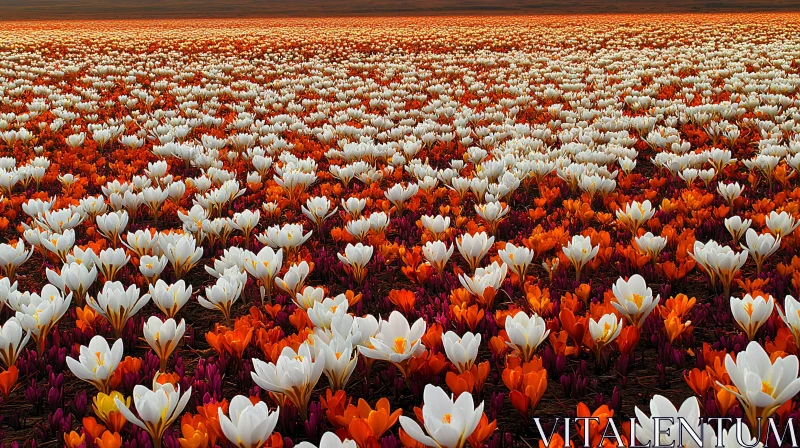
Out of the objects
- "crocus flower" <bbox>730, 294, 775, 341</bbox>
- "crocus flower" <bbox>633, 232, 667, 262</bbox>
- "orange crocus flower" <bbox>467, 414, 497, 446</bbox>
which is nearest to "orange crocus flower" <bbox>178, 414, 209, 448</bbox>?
"orange crocus flower" <bbox>467, 414, 497, 446</bbox>

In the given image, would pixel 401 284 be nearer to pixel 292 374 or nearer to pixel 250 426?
pixel 292 374

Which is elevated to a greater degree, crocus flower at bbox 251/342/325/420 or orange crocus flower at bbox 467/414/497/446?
crocus flower at bbox 251/342/325/420

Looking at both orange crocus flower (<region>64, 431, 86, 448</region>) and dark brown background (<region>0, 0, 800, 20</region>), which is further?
dark brown background (<region>0, 0, 800, 20</region>)

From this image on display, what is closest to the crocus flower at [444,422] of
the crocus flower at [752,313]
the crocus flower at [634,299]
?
the crocus flower at [634,299]

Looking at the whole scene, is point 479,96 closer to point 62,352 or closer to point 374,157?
point 374,157

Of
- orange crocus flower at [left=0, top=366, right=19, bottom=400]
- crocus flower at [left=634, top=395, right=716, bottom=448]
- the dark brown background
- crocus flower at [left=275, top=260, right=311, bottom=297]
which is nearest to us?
crocus flower at [left=634, top=395, right=716, bottom=448]

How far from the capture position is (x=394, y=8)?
80.4m

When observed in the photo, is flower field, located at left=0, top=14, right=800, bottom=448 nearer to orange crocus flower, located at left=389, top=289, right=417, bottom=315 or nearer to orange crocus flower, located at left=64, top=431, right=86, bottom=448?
orange crocus flower, located at left=64, top=431, right=86, bottom=448

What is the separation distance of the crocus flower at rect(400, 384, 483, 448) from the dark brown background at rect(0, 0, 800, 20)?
224 feet

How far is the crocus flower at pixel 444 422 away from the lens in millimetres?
1948

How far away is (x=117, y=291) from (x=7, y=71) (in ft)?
60.9

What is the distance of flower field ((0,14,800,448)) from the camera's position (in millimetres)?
2361

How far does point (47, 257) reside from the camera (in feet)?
15.3

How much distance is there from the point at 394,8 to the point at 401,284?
3205 inches
